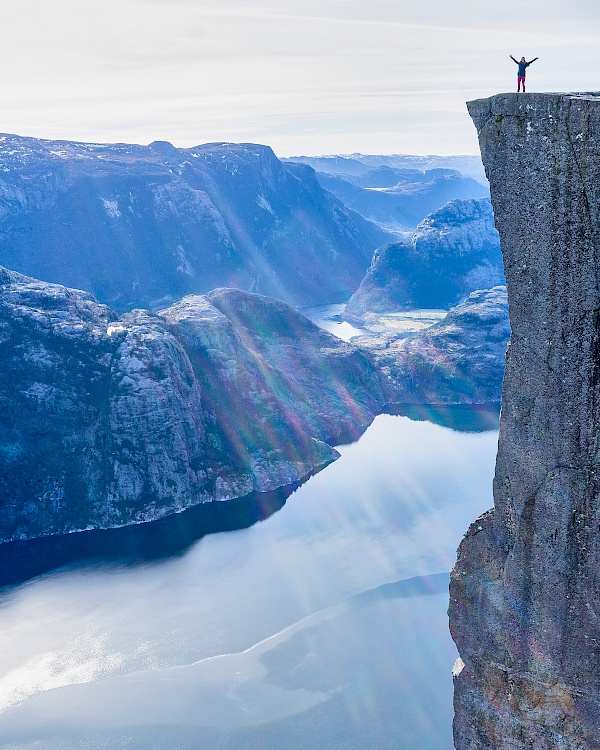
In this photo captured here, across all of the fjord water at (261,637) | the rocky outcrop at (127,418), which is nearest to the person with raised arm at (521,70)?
the fjord water at (261,637)

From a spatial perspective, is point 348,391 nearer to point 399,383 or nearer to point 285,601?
point 399,383

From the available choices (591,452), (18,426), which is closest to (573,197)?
(591,452)

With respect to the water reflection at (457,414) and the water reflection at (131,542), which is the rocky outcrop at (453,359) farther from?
the water reflection at (131,542)

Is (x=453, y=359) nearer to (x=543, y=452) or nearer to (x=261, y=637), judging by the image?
(x=261, y=637)

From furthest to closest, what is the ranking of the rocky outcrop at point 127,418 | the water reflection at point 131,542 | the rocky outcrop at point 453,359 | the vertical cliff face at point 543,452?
1. the rocky outcrop at point 453,359
2. the rocky outcrop at point 127,418
3. the water reflection at point 131,542
4. the vertical cliff face at point 543,452

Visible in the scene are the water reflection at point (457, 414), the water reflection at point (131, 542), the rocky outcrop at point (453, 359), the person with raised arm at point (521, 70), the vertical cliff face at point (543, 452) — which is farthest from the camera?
the rocky outcrop at point (453, 359)
